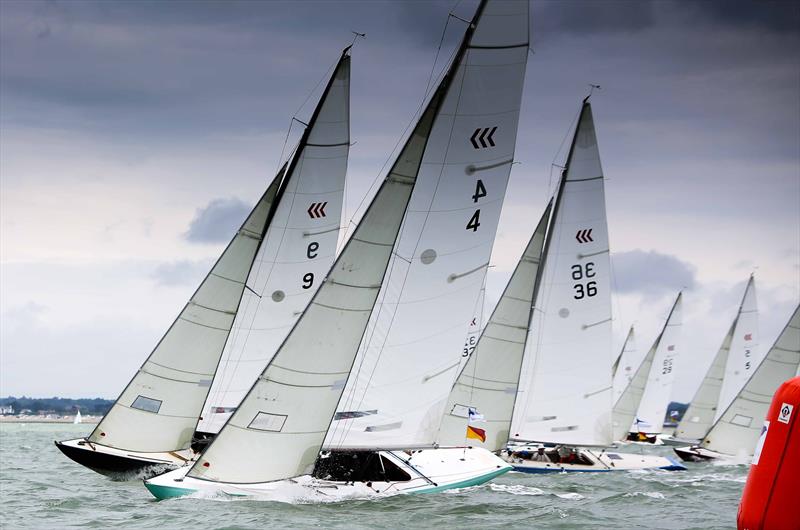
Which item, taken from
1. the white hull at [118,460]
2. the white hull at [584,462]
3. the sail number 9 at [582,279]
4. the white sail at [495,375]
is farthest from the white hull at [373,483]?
the sail number 9 at [582,279]

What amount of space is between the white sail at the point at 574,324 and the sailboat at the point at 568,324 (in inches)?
1.3

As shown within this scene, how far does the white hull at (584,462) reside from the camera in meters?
32.5

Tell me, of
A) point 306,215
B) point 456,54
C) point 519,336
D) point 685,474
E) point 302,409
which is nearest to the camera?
point 302,409

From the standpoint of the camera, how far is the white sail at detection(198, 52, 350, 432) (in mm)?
25766

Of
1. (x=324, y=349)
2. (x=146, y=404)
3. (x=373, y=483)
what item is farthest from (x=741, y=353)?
(x=324, y=349)

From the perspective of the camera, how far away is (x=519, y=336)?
30750 millimetres

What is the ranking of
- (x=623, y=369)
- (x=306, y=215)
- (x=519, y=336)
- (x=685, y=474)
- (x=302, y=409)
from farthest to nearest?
(x=623, y=369) → (x=685, y=474) → (x=519, y=336) → (x=306, y=215) → (x=302, y=409)

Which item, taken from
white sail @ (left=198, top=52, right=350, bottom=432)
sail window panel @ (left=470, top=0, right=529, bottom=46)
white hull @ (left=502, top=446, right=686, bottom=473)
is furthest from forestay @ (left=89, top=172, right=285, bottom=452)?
white hull @ (left=502, top=446, right=686, bottom=473)

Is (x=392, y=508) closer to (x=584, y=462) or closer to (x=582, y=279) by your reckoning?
(x=582, y=279)

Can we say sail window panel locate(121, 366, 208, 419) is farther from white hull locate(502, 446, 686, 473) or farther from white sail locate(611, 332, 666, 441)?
white sail locate(611, 332, 666, 441)

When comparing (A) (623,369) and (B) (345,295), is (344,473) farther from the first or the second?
(A) (623,369)

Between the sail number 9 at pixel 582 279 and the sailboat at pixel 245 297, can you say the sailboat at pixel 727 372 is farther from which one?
the sailboat at pixel 245 297

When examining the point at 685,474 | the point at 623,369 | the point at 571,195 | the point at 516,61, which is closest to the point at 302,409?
the point at 516,61

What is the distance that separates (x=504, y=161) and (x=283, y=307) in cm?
799
